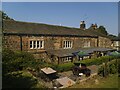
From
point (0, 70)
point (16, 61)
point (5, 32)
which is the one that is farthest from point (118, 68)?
point (5, 32)

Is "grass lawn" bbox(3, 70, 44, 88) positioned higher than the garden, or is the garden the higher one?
the garden

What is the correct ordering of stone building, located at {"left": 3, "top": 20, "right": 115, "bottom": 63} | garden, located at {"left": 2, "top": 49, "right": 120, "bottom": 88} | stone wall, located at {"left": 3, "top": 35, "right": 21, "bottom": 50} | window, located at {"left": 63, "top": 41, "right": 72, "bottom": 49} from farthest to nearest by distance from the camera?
window, located at {"left": 63, "top": 41, "right": 72, "bottom": 49} → stone building, located at {"left": 3, "top": 20, "right": 115, "bottom": 63} → stone wall, located at {"left": 3, "top": 35, "right": 21, "bottom": 50} → garden, located at {"left": 2, "top": 49, "right": 120, "bottom": 88}

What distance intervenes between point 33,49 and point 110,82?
15.6 m

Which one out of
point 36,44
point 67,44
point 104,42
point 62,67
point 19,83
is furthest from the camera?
point 104,42

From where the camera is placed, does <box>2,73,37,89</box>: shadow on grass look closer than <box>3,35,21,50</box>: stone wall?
Yes

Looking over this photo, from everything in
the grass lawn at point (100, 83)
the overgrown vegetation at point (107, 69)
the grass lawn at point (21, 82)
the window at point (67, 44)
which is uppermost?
the window at point (67, 44)

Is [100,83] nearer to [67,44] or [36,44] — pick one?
[36,44]

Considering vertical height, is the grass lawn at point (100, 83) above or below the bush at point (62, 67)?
below

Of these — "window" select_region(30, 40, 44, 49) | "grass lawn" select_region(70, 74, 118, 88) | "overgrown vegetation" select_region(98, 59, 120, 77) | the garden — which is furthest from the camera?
"window" select_region(30, 40, 44, 49)

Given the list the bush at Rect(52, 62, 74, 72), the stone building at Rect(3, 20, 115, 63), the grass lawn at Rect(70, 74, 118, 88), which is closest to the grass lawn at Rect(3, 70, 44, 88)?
the grass lawn at Rect(70, 74, 118, 88)

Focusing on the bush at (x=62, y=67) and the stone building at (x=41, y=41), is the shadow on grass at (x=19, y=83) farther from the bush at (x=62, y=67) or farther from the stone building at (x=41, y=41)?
the stone building at (x=41, y=41)

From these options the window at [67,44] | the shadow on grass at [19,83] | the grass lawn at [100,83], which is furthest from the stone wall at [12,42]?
the grass lawn at [100,83]

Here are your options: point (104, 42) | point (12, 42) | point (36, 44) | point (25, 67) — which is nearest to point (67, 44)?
point (36, 44)

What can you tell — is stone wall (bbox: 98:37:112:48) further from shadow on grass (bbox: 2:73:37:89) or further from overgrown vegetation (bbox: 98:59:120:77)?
shadow on grass (bbox: 2:73:37:89)
